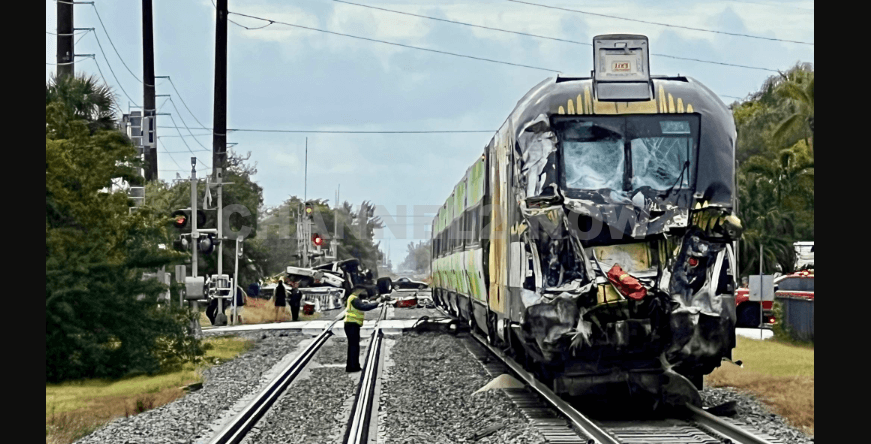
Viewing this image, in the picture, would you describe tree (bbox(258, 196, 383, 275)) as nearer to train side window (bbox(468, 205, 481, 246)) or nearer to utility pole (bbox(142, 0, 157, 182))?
utility pole (bbox(142, 0, 157, 182))

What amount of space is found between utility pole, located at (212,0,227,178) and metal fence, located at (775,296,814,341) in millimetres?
18378

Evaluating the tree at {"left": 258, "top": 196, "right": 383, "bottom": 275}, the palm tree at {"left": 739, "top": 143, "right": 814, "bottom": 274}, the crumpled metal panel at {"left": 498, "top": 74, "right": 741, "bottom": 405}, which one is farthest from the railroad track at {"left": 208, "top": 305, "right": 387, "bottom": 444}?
the tree at {"left": 258, "top": 196, "right": 383, "bottom": 275}

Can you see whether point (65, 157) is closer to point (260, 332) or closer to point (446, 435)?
point (446, 435)

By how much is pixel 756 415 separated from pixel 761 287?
31.4 feet

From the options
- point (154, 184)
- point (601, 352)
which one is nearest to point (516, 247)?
point (601, 352)

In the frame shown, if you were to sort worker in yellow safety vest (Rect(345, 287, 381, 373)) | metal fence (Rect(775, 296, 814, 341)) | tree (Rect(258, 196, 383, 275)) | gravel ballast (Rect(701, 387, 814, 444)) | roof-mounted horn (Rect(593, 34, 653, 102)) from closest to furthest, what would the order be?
gravel ballast (Rect(701, 387, 814, 444))
roof-mounted horn (Rect(593, 34, 653, 102))
worker in yellow safety vest (Rect(345, 287, 381, 373))
metal fence (Rect(775, 296, 814, 341))
tree (Rect(258, 196, 383, 275))

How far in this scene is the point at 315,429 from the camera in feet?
43.2

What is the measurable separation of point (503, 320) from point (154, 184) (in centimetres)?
2445

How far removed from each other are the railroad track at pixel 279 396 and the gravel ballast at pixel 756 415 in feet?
14.3

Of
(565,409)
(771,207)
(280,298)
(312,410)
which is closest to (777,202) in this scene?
(771,207)

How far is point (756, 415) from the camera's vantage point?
43.6 ft

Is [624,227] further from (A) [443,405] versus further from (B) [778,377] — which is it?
(B) [778,377]

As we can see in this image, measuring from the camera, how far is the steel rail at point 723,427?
36.7 feet

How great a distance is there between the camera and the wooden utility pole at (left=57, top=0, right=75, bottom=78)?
23453mm
